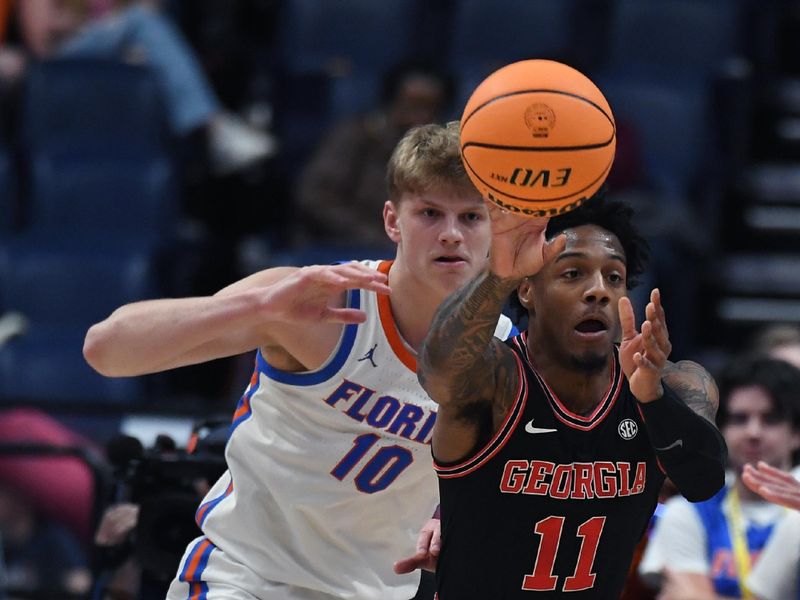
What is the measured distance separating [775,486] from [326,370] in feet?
4.25

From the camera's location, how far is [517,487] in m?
3.92

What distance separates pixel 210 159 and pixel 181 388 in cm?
139

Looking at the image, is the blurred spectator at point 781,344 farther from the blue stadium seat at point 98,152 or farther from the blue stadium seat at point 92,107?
the blue stadium seat at point 92,107

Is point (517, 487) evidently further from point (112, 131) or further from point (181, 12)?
point (181, 12)

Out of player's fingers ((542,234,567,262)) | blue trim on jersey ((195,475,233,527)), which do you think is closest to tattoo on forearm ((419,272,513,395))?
player's fingers ((542,234,567,262))

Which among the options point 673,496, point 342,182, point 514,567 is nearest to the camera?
point 514,567

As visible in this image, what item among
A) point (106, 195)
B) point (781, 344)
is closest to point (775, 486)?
point (781, 344)

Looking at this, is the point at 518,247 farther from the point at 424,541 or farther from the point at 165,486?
the point at 165,486

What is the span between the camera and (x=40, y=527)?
264 inches

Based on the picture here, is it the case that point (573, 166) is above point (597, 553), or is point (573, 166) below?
above

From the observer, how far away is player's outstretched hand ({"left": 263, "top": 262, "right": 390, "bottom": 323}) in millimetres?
3766

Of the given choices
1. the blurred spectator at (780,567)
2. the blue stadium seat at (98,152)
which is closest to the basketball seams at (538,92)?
the blurred spectator at (780,567)

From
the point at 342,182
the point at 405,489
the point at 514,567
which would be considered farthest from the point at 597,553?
the point at 342,182

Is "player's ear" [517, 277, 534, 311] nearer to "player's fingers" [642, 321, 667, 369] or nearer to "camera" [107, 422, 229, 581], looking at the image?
"player's fingers" [642, 321, 667, 369]
